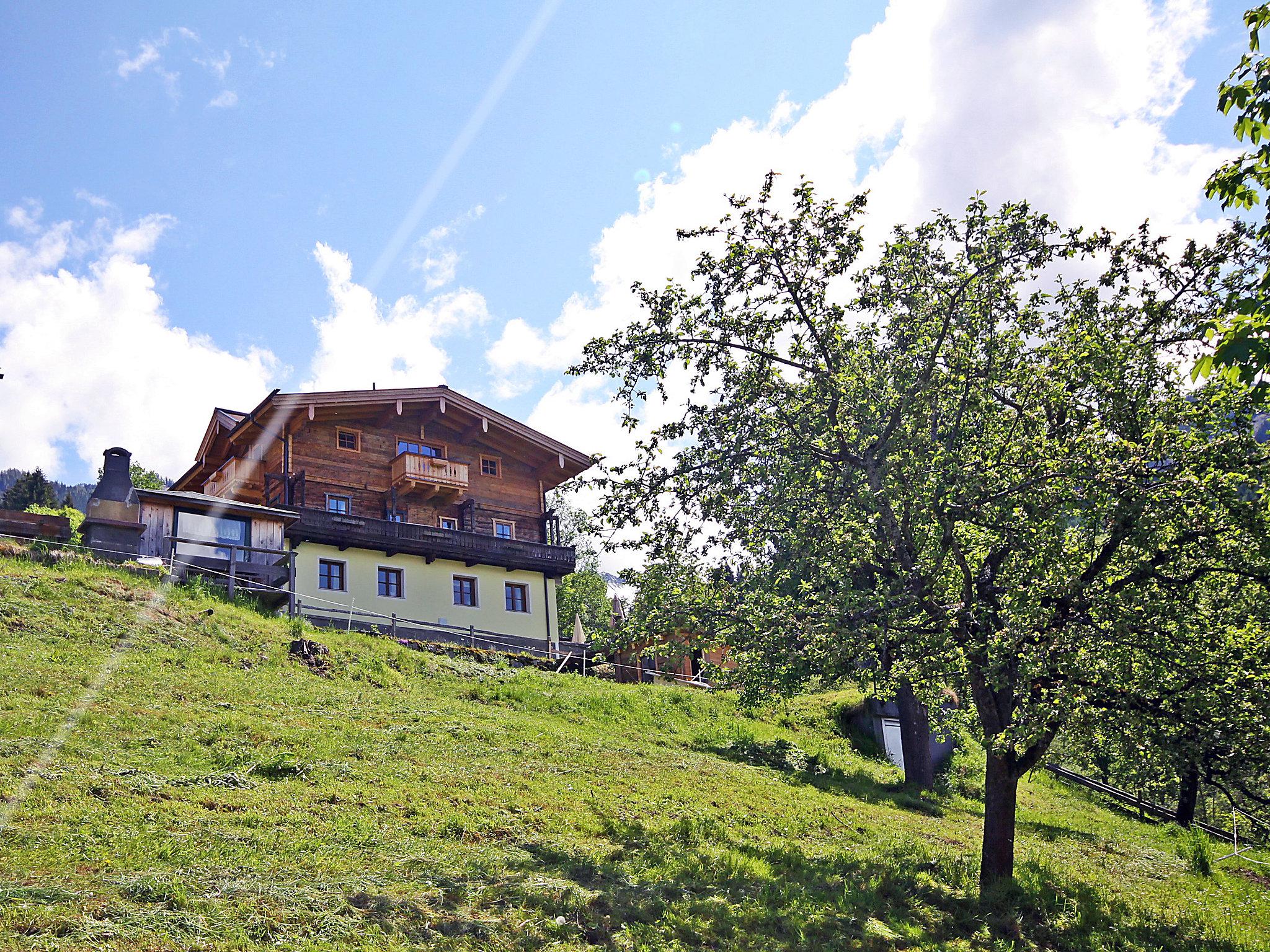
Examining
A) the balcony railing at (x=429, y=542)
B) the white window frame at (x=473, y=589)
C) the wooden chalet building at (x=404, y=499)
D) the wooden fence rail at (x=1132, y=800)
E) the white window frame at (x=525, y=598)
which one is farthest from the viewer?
the white window frame at (x=525, y=598)

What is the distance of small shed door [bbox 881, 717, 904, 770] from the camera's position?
3097 cm

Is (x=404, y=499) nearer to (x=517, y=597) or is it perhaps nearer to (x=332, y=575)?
(x=332, y=575)

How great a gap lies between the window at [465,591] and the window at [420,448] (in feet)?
17.8

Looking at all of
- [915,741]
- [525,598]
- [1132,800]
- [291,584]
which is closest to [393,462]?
[525,598]

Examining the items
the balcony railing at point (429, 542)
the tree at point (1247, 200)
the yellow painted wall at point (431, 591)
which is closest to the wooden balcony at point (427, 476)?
the balcony railing at point (429, 542)

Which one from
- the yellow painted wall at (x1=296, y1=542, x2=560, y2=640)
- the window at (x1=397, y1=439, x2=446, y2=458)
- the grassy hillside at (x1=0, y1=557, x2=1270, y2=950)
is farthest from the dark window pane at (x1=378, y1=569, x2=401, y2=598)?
the grassy hillside at (x1=0, y1=557, x2=1270, y2=950)

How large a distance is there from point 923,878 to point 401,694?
13.4m

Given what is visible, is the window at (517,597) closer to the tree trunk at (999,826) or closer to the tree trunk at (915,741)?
the tree trunk at (915,741)

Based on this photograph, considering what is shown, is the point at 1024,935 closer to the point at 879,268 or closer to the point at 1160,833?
the point at 879,268

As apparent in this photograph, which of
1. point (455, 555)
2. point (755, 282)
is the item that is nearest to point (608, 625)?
point (755, 282)

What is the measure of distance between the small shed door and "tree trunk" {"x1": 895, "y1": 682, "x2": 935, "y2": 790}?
361 centimetres

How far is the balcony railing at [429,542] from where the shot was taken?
1379 inches

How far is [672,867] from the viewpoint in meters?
13.0

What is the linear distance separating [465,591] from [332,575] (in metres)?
5.60
